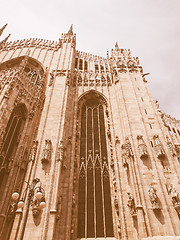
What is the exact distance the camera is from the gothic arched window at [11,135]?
12.4 metres

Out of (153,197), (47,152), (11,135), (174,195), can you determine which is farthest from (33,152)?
(174,195)

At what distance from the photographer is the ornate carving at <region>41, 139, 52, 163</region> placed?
1224cm

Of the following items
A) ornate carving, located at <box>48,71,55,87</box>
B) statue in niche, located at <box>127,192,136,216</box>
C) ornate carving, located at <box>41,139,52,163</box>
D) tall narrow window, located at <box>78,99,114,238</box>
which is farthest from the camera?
ornate carving, located at <box>48,71,55,87</box>

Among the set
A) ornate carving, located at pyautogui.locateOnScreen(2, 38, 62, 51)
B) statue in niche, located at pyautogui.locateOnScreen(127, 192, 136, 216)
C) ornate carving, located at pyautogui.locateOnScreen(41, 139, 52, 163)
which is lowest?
statue in niche, located at pyautogui.locateOnScreen(127, 192, 136, 216)

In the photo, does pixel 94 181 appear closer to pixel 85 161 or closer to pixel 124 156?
pixel 85 161

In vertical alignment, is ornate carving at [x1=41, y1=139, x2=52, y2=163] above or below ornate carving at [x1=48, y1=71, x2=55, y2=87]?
below

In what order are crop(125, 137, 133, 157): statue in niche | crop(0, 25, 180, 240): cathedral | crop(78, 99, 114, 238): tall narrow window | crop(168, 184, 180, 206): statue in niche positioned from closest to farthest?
crop(0, 25, 180, 240): cathedral, crop(168, 184, 180, 206): statue in niche, crop(78, 99, 114, 238): tall narrow window, crop(125, 137, 133, 157): statue in niche

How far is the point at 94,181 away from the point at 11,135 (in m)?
6.70

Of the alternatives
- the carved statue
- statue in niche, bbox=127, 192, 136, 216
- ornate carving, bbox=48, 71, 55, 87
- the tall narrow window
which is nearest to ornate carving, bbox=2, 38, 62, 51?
ornate carving, bbox=48, 71, 55, 87

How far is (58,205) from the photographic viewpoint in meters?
10.8

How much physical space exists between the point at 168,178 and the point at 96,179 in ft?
15.6

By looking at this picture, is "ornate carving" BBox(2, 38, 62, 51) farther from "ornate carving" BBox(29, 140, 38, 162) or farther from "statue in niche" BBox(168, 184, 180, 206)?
"statue in niche" BBox(168, 184, 180, 206)

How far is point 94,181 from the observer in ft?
44.1

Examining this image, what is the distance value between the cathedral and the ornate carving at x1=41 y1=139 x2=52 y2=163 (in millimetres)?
64
